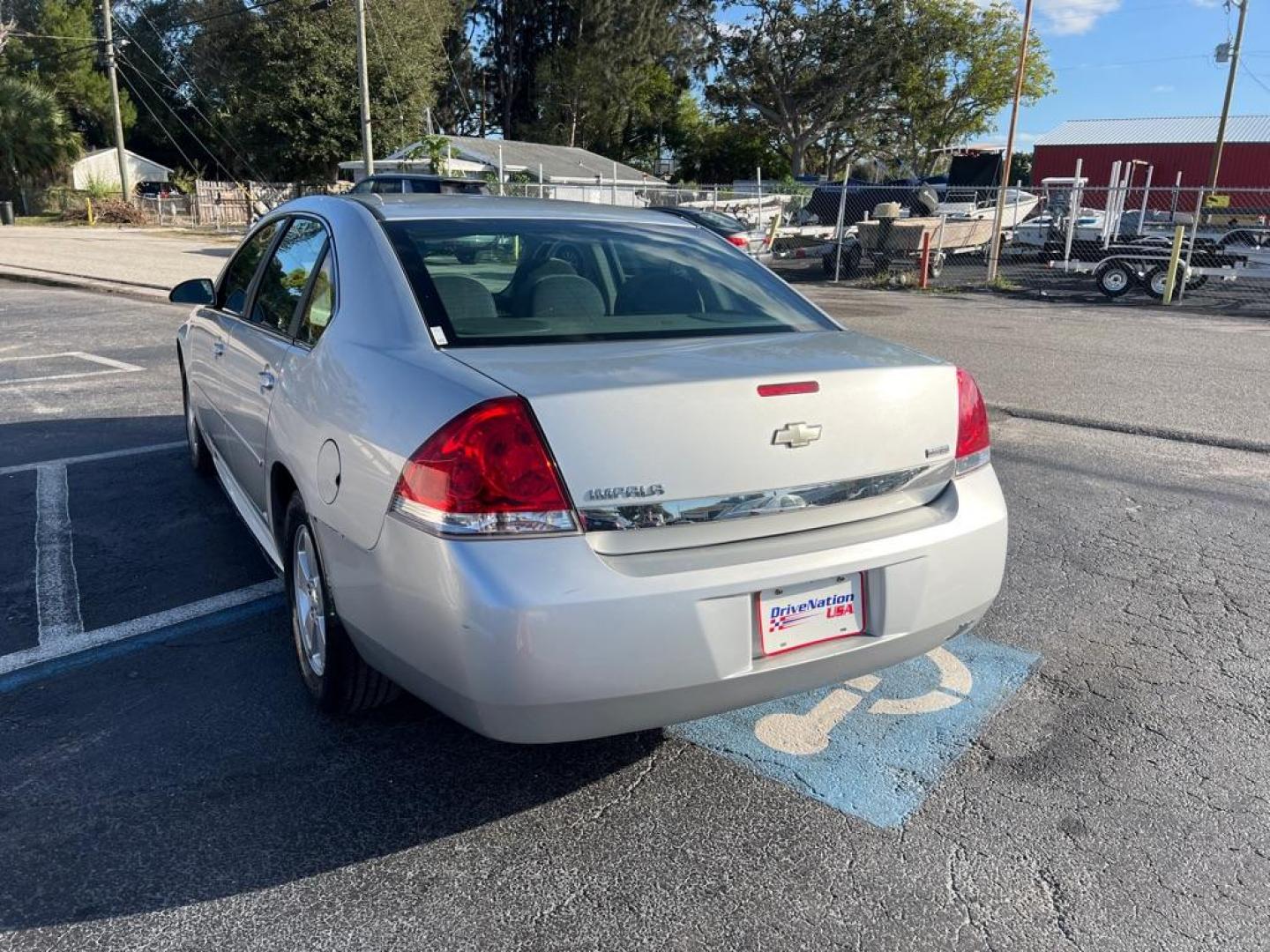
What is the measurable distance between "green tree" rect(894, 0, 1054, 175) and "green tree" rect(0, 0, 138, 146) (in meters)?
42.9

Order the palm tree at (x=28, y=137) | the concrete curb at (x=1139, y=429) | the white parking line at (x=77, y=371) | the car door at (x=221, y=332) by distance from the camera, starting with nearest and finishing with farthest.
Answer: the car door at (x=221, y=332) < the concrete curb at (x=1139, y=429) < the white parking line at (x=77, y=371) < the palm tree at (x=28, y=137)

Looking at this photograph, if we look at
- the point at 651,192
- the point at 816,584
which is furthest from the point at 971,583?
the point at 651,192

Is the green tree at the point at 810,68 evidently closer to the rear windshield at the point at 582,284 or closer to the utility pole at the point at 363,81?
the utility pole at the point at 363,81

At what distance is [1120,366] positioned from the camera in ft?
33.7

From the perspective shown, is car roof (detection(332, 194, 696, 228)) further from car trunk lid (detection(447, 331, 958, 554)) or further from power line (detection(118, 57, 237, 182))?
power line (detection(118, 57, 237, 182))

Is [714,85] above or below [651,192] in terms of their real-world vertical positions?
above

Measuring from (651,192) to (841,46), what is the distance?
26473 millimetres

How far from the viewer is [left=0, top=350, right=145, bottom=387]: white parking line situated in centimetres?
895

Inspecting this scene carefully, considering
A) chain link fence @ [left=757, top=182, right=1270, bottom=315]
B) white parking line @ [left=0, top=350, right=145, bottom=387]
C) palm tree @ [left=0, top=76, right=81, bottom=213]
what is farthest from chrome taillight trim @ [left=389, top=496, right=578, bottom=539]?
palm tree @ [left=0, top=76, right=81, bottom=213]

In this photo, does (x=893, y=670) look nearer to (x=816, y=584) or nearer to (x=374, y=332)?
(x=816, y=584)

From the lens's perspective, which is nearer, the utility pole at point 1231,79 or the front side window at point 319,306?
the front side window at point 319,306

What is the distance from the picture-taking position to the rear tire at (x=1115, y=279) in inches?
690

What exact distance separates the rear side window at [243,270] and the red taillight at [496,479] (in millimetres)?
2288

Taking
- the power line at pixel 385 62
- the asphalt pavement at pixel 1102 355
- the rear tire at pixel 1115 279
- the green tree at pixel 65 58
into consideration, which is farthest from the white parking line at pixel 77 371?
the green tree at pixel 65 58
